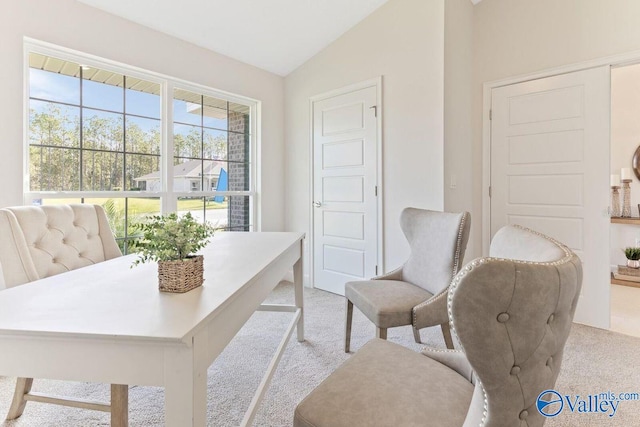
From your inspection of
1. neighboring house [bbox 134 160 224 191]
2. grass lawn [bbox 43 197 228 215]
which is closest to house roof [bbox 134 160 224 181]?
neighboring house [bbox 134 160 224 191]

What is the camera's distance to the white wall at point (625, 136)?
14.0 feet

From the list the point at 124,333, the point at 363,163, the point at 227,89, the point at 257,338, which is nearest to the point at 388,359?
the point at 124,333

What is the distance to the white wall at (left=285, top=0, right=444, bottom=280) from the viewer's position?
2.80m

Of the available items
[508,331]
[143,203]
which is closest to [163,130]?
[143,203]

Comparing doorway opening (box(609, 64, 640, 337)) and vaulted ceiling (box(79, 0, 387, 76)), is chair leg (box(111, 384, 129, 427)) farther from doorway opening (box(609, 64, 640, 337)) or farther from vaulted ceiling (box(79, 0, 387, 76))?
doorway opening (box(609, 64, 640, 337))

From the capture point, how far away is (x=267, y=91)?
12.8 ft

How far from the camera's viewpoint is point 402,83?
3031mm

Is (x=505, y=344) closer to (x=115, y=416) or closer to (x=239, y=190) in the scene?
(x=115, y=416)

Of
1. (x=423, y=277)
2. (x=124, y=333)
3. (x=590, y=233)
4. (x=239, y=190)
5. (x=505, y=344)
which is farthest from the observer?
(x=239, y=190)

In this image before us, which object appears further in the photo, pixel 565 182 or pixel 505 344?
pixel 565 182

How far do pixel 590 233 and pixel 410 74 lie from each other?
2.01m

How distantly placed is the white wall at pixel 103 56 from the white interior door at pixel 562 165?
2.45 meters

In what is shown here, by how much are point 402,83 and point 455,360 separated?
2.54 meters

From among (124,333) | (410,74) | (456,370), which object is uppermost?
(410,74)
